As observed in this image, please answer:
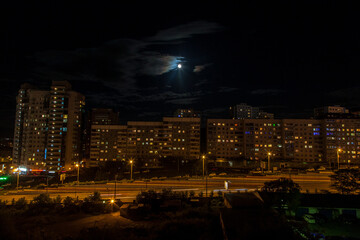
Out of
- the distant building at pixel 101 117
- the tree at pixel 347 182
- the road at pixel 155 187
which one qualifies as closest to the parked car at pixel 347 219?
the tree at pixel 347 182

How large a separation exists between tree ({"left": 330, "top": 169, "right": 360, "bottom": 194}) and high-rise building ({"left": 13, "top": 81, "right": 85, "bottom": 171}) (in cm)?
6118

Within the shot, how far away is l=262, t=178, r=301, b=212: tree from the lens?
51.9ft

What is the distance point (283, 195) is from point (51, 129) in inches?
2442

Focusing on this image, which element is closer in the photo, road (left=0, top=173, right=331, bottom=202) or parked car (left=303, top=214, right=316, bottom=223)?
A: parked car (left=303, top=214, right=316, bottom=223)

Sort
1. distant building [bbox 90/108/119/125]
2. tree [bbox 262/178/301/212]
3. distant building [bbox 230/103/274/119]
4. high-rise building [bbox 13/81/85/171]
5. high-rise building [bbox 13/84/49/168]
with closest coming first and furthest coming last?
tree [bbox 262/178/301/212] < high-rise building [bbox 13/81/85/171] < high-rise building [bbox 13/84/49/168] < distant building [bbox 90/108/119/125] < distant building [bbox 230/103/274/119]

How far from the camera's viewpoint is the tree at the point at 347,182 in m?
19.2

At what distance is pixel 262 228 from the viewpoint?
10.3 meters

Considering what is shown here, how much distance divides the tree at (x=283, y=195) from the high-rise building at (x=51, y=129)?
58179 mm

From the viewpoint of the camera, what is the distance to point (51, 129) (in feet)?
208

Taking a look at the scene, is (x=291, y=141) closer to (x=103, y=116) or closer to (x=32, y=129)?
(x=32, y=129)

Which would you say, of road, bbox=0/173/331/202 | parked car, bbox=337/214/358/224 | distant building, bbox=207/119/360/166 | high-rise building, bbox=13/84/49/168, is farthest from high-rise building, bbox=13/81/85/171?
parked car, bbox=337/214/358/224

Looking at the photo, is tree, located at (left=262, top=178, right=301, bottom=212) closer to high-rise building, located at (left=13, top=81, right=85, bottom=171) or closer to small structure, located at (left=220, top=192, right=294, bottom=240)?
small structure, located at (left=220, top=192, right=294, bottom=240)

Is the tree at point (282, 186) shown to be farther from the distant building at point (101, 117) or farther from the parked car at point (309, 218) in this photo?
the distant building at point (101, 117)

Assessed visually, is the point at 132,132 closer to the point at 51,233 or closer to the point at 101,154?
the point at 101,154
